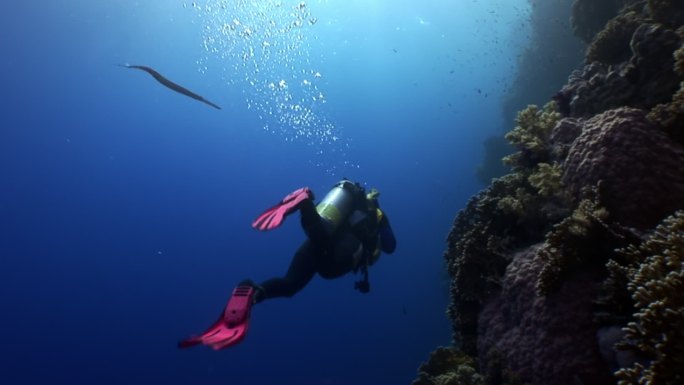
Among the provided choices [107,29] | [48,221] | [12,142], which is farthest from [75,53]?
[48,221]

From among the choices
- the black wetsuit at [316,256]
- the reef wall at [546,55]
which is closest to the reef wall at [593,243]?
the black wetsuit at [316,256]

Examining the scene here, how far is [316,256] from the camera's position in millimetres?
6469

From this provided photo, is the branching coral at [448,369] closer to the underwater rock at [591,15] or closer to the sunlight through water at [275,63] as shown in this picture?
the underwater rock at [591,15]

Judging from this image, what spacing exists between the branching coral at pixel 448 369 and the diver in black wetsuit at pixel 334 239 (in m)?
1.58

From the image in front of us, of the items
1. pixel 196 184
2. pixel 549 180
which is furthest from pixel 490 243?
pixel 196 184

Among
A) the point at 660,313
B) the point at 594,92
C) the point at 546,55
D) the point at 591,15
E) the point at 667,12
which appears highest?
the point at 546,55

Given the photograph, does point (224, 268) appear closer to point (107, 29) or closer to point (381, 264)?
point (381, 264)

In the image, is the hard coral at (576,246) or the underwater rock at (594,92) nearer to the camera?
the hard coral at (576,246)

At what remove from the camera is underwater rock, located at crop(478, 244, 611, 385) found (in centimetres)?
346

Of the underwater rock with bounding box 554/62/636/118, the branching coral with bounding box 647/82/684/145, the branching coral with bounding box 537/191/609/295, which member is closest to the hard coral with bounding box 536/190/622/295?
the branching coral with bounding box 537/191/609/295

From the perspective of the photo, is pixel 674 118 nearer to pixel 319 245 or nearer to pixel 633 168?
pixel 633 168

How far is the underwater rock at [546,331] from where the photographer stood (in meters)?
3.46

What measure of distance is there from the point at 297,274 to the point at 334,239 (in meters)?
0.78

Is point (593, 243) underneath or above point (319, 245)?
underneath
